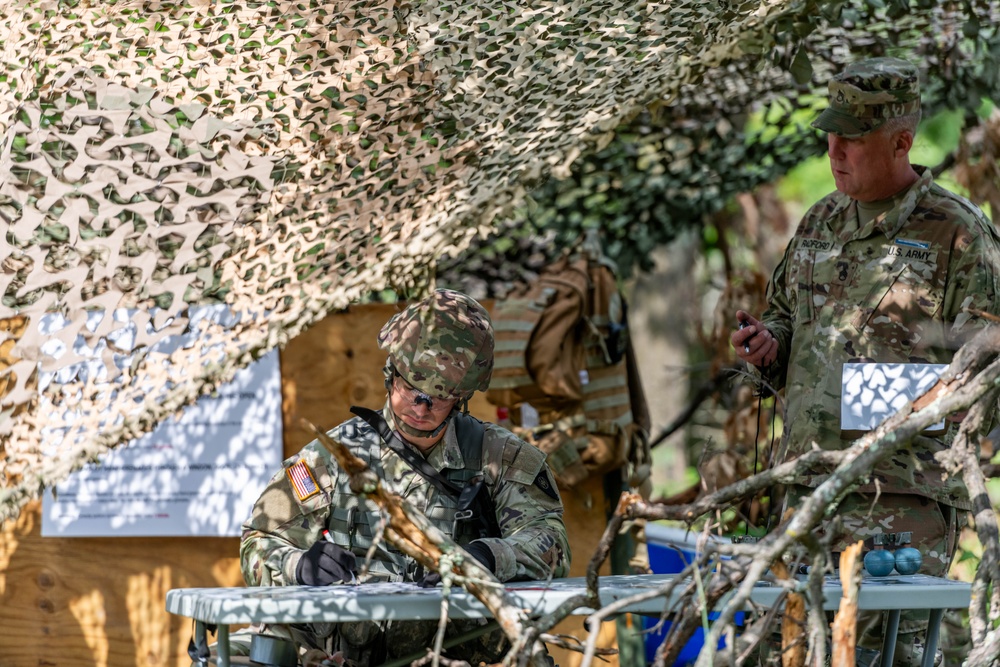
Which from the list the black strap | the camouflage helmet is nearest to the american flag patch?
the black strap

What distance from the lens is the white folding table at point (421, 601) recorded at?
2492 mm

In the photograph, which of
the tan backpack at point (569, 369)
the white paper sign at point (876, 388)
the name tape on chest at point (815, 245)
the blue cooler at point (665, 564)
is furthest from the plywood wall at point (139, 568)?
the white paper sign at point (876, 388)

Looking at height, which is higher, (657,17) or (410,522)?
(657,17)

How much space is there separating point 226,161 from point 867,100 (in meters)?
1.74

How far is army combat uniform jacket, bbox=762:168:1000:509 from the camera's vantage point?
3.40 metres

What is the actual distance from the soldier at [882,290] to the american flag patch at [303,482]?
1240 millimetres

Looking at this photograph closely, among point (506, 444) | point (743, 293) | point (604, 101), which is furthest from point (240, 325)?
point (743, 293)

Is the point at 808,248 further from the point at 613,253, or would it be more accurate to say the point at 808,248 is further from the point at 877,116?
the point at 613,253

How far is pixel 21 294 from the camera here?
333 cm

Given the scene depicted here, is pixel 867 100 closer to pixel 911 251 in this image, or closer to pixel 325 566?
pixel 911 251

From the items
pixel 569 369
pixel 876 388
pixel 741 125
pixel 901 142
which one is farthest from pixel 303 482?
pixel 741 125

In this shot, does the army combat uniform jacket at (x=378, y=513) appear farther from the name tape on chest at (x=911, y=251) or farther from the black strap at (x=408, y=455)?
the name tape on chest at (x=911, y=251)

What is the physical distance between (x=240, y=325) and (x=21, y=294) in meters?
0.58

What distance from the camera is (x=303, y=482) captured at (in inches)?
124
